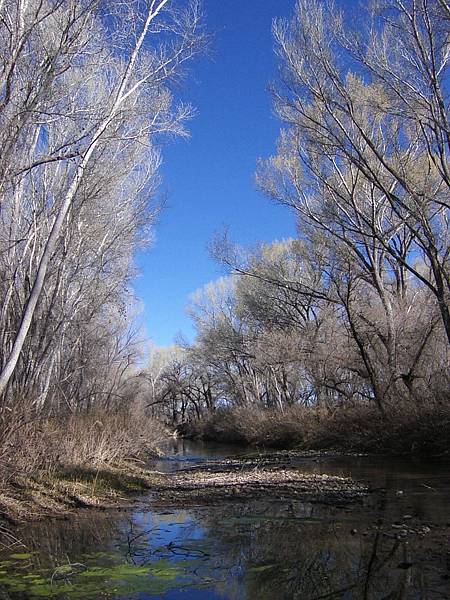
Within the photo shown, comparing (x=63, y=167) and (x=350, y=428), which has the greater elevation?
(x=63, y=167)

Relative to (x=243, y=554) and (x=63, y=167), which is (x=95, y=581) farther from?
(x=63, y=167)

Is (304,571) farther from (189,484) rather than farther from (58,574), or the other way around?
(189,484)

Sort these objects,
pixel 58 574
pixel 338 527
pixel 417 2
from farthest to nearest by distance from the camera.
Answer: pixel 417 2 < pixel 338 527 < pixel 58 574

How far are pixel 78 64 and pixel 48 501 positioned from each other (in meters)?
7.09

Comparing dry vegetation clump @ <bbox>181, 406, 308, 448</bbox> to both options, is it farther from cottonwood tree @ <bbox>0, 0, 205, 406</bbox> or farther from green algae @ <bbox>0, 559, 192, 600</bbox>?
green algae @ <bbox>0, 559, 192, 600</bbox>

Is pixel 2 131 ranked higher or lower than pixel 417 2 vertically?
lower

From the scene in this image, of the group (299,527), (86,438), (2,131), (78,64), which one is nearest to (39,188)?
(78,64)

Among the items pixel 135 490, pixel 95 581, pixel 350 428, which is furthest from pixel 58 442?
pixel 350 428

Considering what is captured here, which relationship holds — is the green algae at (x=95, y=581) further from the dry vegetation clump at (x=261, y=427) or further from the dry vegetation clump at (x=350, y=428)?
the dry vegetation clump at (x=261, y=427)

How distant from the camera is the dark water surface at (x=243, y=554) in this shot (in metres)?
4.14

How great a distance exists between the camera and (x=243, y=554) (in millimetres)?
5230

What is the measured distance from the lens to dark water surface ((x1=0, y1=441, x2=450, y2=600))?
414 cm

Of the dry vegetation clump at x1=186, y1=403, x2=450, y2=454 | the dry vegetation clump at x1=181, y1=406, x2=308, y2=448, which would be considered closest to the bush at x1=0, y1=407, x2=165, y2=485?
the dry vegetation clump at x1=186, y1=403, x2=450, y2=454

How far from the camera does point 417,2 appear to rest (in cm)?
1276
